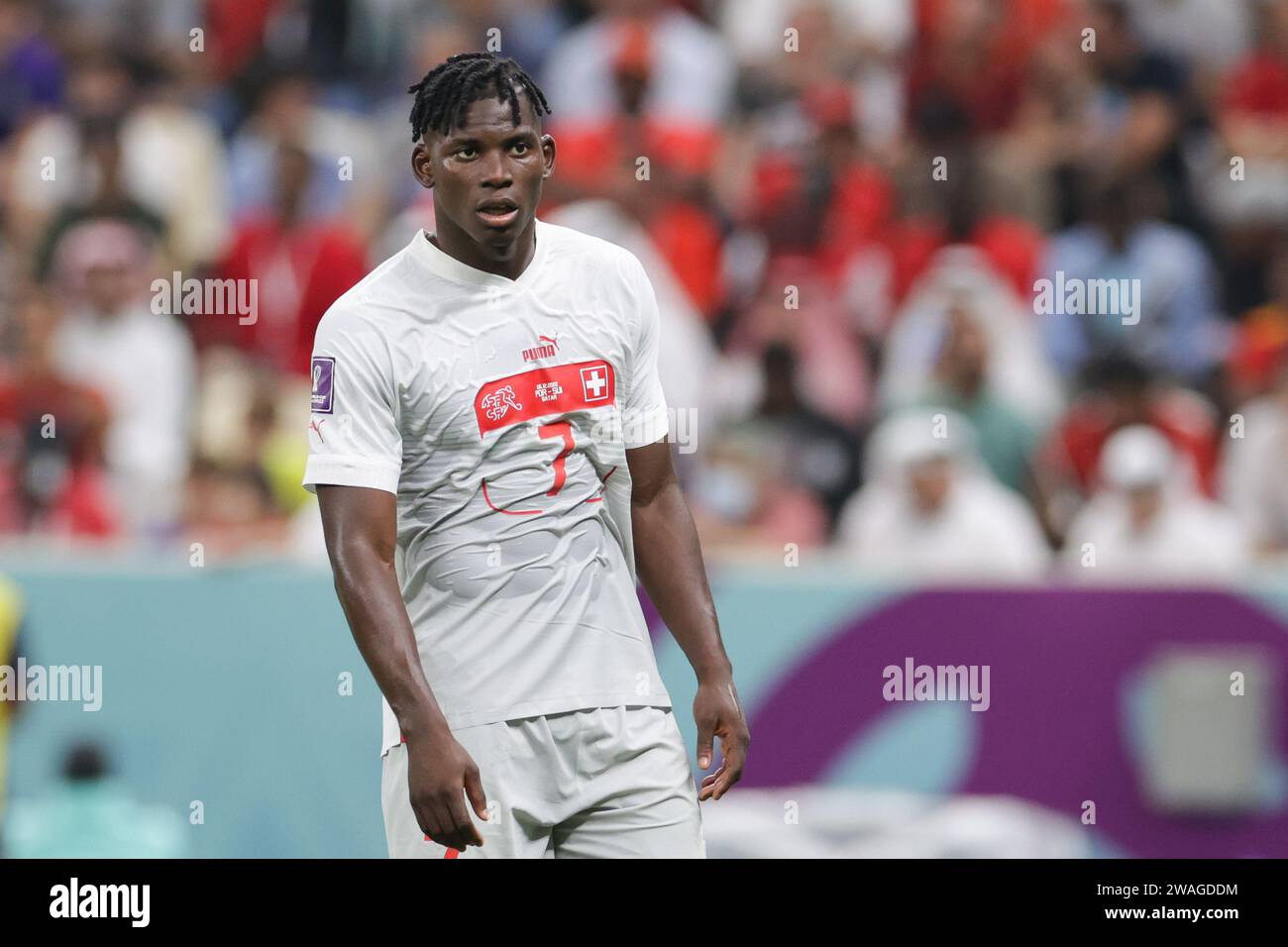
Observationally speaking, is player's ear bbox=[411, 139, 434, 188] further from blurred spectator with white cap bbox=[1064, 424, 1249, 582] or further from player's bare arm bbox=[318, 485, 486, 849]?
blurred spectator with white cap bbox=[1064, 424, 1249, 582]

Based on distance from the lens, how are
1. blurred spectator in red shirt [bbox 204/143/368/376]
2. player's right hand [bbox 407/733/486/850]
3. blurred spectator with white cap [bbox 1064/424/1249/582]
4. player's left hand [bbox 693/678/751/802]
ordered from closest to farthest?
player's right hand [bbox 407/733/486/850] → player's left hand [bbox 693/678/751/802] → blurred spectator with white cap [bbox 1064/424/1249/582] → blurred spectator in red shirt [bbox 204/143/368/376]

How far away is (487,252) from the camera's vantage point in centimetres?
393

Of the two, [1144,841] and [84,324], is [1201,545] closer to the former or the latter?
[1144,841]

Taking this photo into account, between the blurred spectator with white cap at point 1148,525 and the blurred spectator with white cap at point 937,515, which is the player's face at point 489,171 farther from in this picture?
the blurred spectator with white cap at point 1148,525

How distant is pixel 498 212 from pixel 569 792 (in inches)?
41.9

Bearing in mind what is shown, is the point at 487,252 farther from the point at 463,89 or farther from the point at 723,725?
the point at 723,725

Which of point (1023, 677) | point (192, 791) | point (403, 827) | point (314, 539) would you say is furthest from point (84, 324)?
point (403, 827)

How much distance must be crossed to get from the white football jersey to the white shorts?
0.05 metres

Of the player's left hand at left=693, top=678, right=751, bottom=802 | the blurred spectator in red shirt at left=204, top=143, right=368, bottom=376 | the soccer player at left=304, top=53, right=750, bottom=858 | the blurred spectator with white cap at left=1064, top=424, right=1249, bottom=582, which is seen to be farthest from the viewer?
the blurred spectator in red shirt at left=204, top=143, right=368, bottom=376

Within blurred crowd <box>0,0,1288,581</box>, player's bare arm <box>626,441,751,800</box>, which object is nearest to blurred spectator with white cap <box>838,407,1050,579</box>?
blurred crowd <box>0,0,1288,581</box>

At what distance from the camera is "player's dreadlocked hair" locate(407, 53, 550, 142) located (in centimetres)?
388

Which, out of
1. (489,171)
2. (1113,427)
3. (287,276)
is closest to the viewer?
(489,171)

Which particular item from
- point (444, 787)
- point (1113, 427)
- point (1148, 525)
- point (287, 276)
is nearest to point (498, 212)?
point (444, 787)

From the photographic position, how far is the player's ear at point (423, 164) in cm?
396
